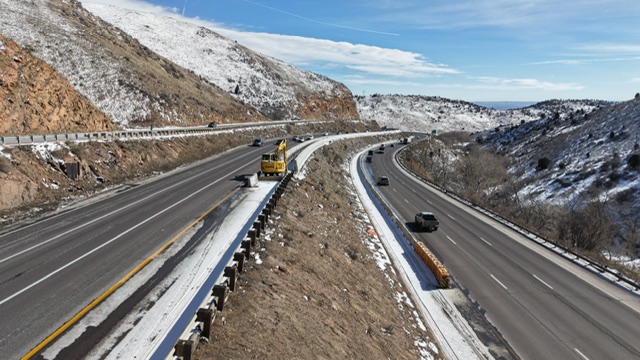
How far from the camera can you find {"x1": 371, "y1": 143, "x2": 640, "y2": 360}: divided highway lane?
53.7 ft

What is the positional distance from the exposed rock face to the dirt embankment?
77.5 feet

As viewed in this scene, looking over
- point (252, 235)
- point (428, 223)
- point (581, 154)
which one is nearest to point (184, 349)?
point (252, 235)

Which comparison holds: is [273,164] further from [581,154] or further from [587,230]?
[581,154]

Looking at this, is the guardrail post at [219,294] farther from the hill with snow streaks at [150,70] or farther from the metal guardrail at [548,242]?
the hill with snow streaks at [150,70]

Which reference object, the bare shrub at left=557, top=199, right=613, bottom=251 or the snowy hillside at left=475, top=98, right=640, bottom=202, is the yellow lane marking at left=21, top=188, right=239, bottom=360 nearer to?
the bare shrub at left=557, top=199, right=613, bottom=251

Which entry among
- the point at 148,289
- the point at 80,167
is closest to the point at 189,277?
the point at 148,289

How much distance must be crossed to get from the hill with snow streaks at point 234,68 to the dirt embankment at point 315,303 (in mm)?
85410

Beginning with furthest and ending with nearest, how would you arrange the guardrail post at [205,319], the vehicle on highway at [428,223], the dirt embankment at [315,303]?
1. the vehicle on highway at [428,223]
2. the dirt embankment at [315,303]
3. the guardrail post at [205,319]

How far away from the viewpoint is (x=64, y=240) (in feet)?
51.3

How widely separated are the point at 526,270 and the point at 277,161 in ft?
67.6

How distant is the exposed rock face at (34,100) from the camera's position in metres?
29.8

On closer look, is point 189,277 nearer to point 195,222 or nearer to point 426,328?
point 195,222

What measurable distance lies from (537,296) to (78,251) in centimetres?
2308

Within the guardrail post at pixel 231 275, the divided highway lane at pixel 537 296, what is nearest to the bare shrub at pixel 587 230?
the divided highway lane at pixel 537 296
